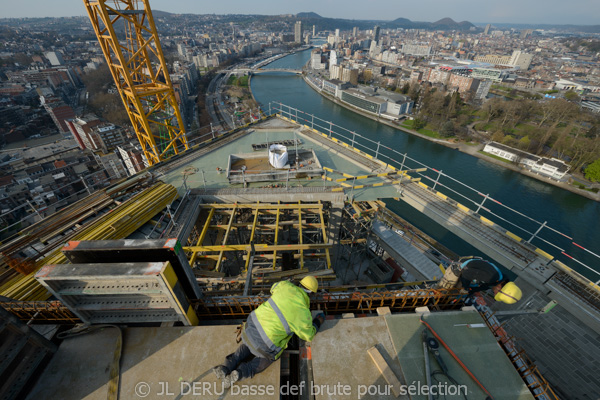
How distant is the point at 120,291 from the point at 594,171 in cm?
6353

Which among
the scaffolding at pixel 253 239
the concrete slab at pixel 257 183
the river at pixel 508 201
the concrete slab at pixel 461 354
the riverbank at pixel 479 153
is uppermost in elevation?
the concrete slab at pixel 461 354

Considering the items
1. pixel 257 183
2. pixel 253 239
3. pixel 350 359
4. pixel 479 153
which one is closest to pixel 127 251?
pixel 253 239

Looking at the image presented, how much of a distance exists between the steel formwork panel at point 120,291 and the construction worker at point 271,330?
1.70 meters

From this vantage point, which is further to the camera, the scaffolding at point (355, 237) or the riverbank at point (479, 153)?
the riverbank at point (479, 153)

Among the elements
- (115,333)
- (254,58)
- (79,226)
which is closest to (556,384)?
(115,333)

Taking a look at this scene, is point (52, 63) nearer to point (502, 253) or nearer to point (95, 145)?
point (95, 145)

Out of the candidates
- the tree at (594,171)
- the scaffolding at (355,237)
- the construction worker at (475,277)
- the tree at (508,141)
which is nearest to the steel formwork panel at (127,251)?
the construction worker at (475,277)

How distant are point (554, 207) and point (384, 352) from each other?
50.2m

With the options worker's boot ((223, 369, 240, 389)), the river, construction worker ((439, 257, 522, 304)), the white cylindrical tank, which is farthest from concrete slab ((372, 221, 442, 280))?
the river

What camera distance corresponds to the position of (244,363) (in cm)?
496

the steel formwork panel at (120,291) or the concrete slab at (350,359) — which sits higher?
the steel formwork panel at (120,291)

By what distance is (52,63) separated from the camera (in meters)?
Result: 115

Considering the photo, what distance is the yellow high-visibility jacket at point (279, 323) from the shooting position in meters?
4.75

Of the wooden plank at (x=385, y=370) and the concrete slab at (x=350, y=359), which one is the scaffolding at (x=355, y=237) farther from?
the wooden plank at (x=385, y=370)
